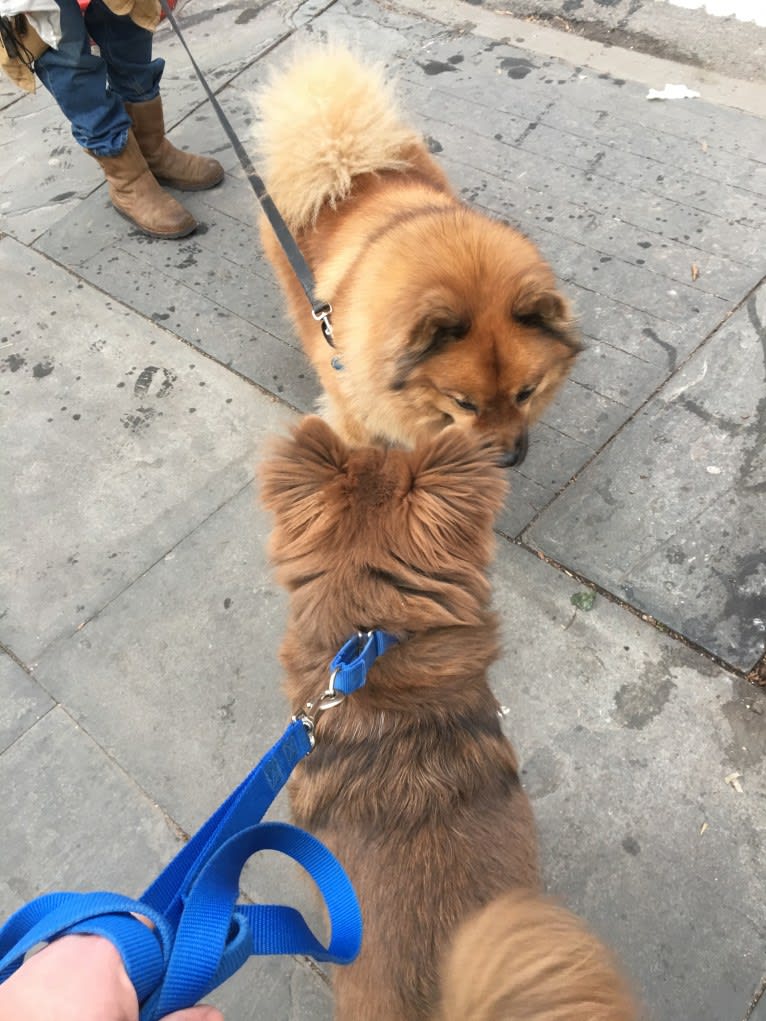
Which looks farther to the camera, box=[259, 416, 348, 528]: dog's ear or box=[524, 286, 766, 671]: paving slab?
box=[524, 286, 766, 671]: paving slab

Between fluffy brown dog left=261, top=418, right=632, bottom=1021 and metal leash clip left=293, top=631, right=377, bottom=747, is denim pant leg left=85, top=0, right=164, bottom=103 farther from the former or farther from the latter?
metal leash clip left=293, top=631, right=377, bottom=747

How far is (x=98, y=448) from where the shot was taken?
3.38 m

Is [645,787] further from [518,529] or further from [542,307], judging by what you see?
[542,307]

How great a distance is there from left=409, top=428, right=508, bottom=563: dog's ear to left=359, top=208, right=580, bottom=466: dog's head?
785mm

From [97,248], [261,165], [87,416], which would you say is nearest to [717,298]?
[261,165]

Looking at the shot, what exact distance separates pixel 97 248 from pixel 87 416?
1346 mm

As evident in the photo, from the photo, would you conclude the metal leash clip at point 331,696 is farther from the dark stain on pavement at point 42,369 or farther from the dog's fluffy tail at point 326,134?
the dark stain on pavement at point 42,369

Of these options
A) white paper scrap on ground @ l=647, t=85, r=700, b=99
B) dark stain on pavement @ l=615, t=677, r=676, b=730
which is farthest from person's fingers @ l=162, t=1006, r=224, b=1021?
white paper scrap on ground @ l=647, t=85, r=700, b=99

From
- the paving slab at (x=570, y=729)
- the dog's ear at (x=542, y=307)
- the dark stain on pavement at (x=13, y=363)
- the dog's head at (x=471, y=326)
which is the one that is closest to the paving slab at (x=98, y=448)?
the dark stain on pavement at (x=13, y=363)

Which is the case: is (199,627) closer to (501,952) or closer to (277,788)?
(277,788)

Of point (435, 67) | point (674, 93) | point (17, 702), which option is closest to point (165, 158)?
point (435, 67)

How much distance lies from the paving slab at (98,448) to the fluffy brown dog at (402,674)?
1590mm

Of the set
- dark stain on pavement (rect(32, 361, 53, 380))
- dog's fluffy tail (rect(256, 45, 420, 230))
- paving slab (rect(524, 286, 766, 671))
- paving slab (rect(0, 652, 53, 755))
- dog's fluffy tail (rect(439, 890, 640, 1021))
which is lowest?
paving slab (rect(524, 286, 766, 671))

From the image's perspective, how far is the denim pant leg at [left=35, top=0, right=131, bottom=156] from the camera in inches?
133
